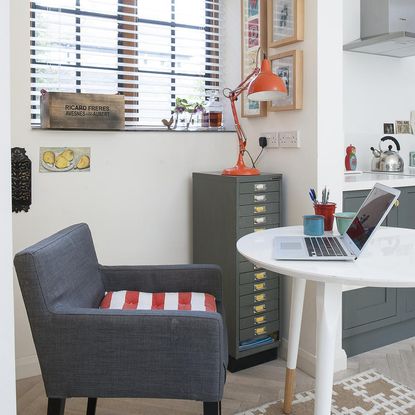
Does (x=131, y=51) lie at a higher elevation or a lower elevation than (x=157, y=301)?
higher

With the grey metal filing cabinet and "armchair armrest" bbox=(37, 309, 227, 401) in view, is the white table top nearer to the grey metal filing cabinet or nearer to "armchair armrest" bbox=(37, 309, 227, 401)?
"armchair armrest" bbox=(37, 309, 227, 401)

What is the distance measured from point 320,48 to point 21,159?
4.95 feet

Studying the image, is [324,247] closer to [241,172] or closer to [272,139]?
[241,172]

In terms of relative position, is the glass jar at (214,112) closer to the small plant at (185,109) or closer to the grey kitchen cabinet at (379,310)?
the small plant at (185,109)

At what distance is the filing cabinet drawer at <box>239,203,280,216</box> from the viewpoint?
249 cm

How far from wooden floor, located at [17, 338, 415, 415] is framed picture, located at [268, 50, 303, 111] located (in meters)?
1.35

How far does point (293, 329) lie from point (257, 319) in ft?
1.82

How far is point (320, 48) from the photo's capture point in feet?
7.98

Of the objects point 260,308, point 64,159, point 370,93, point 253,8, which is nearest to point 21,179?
point 64,159

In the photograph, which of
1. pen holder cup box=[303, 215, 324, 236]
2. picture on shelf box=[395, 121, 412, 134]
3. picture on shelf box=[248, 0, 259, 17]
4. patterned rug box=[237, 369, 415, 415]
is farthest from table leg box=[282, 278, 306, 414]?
picture on shelf box=[395, 121, 412, 134]

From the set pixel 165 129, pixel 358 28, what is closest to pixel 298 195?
pixel 165 129

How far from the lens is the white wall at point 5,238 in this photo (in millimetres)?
933

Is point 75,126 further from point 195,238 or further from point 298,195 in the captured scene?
point 298,195

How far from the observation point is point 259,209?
2551 mm
